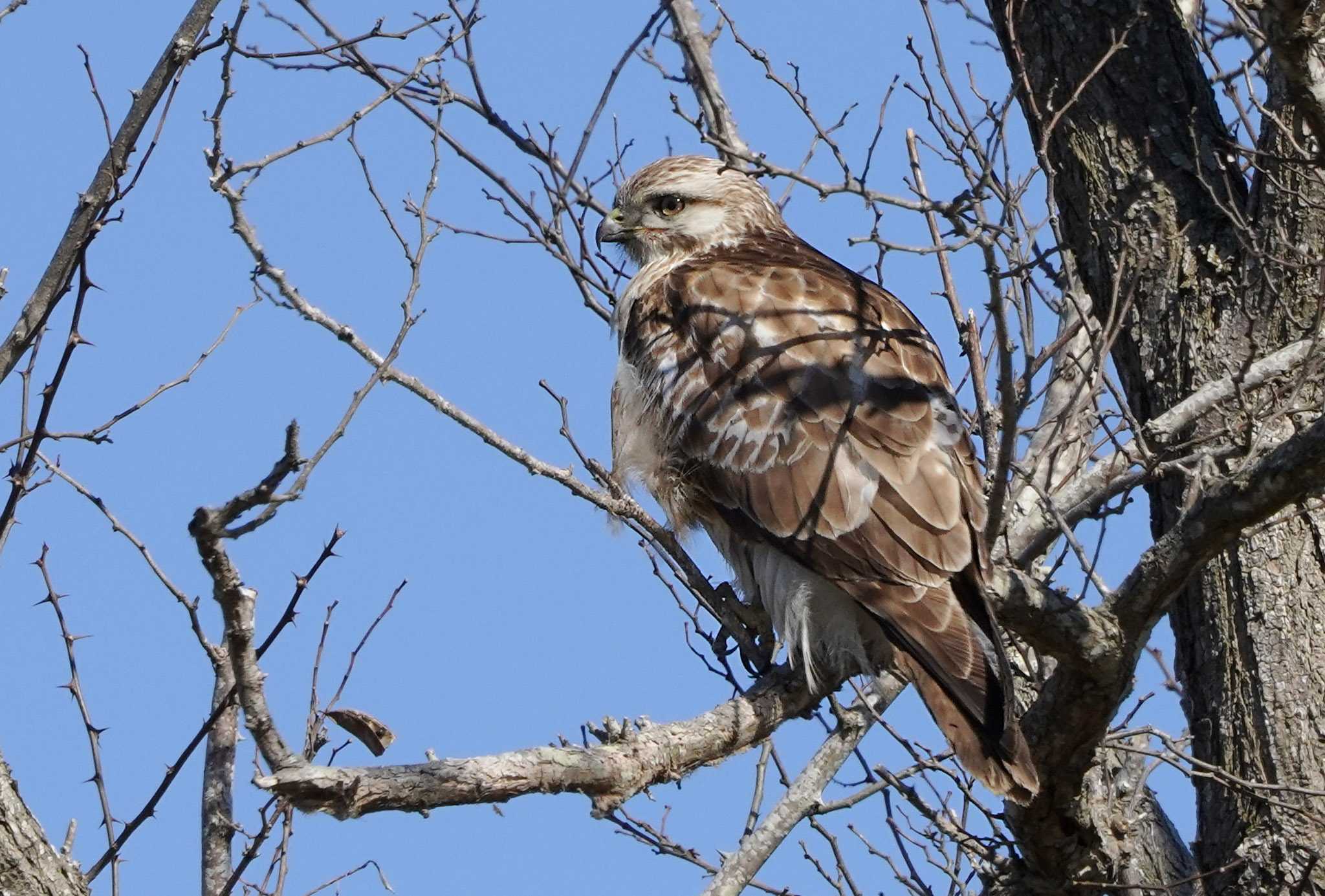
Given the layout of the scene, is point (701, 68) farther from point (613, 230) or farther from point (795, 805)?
point (795, 805)

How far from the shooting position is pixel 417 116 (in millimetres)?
5535

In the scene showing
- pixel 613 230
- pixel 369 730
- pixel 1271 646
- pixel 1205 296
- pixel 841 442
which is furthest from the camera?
pixel 613 230

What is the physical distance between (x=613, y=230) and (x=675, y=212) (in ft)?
0.82

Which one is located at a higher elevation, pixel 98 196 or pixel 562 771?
pixel 98 196

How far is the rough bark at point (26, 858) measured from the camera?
3.67 meters

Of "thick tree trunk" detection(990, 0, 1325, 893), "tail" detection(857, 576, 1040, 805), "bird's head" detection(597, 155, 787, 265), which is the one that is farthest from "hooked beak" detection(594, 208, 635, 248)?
"tail" detection(857, 576, 1040, 805)

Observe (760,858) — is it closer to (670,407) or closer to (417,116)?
(670,407)

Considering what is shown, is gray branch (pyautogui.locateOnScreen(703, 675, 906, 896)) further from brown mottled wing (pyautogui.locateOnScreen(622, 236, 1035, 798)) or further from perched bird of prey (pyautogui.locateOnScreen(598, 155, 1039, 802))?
brown mottled wing (pyautogui.locateOnScreen(622, 236, 1035, 798))

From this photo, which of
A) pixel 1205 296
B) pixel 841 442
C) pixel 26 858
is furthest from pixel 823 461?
pixel 26 858

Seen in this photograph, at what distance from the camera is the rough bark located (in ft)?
12.0

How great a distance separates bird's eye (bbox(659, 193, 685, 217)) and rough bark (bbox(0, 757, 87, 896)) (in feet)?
10.6

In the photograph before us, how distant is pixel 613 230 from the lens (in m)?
6.07

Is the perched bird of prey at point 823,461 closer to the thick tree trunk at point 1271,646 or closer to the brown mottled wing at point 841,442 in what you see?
the brown mottled wing at point 841,442

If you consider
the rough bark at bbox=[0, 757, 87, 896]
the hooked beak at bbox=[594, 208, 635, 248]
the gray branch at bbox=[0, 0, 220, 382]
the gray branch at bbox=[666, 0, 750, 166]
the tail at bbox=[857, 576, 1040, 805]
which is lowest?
the rough bark at bbox=[0, 757, 87, 896]
